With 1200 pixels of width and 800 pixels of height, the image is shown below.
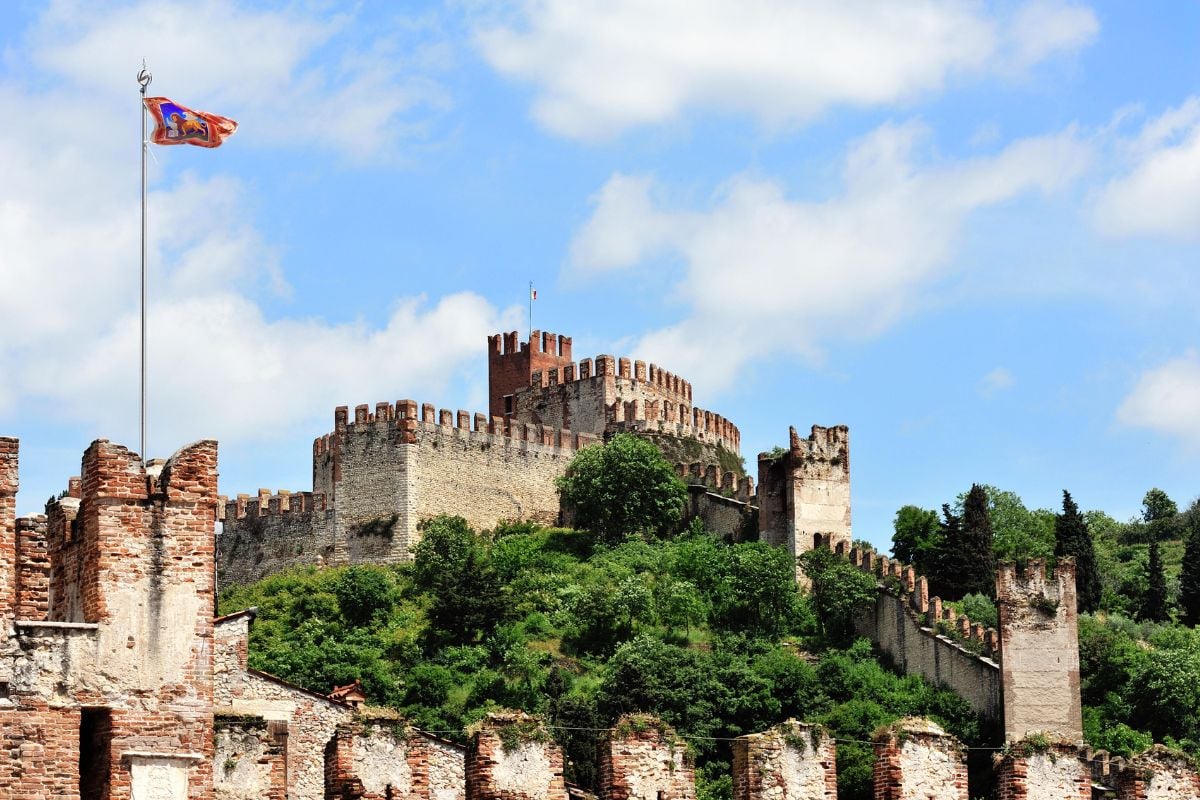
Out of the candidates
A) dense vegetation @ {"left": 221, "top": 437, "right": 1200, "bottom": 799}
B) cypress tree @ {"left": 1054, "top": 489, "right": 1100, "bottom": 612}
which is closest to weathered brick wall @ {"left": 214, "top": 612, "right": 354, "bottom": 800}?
dense vegetation @ {"left": 221, "top": 437, "right": 1200, "bottom": 799}

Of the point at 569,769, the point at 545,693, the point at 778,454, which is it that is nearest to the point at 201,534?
the point at 569,769

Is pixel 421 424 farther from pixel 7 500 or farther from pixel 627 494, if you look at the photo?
pixel 7 500

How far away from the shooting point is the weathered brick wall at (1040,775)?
2784 cm

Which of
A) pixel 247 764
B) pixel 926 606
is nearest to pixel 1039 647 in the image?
pixel 926 606

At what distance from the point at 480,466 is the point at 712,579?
34.8 ft

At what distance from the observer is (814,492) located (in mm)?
69750

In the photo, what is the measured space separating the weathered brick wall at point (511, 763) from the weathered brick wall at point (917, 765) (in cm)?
384

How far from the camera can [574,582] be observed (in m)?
69.4

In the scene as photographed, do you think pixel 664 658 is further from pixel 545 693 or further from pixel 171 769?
pixel 171 769

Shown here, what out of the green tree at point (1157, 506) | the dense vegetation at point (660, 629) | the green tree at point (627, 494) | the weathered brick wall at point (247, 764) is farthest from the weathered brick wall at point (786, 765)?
the green tree at point (1157, 506)

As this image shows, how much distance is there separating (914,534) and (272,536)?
69.0ft

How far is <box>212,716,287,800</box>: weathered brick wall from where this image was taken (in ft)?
87.4

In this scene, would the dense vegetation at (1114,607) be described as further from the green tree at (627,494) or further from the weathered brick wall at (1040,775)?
the weathered brick wall at (1040,775)

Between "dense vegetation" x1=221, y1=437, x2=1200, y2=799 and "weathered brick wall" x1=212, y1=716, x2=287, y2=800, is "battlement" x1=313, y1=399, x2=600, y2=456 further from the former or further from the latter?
"weathered brick wall" x1=212, y1=716, x2=287, y2=800
